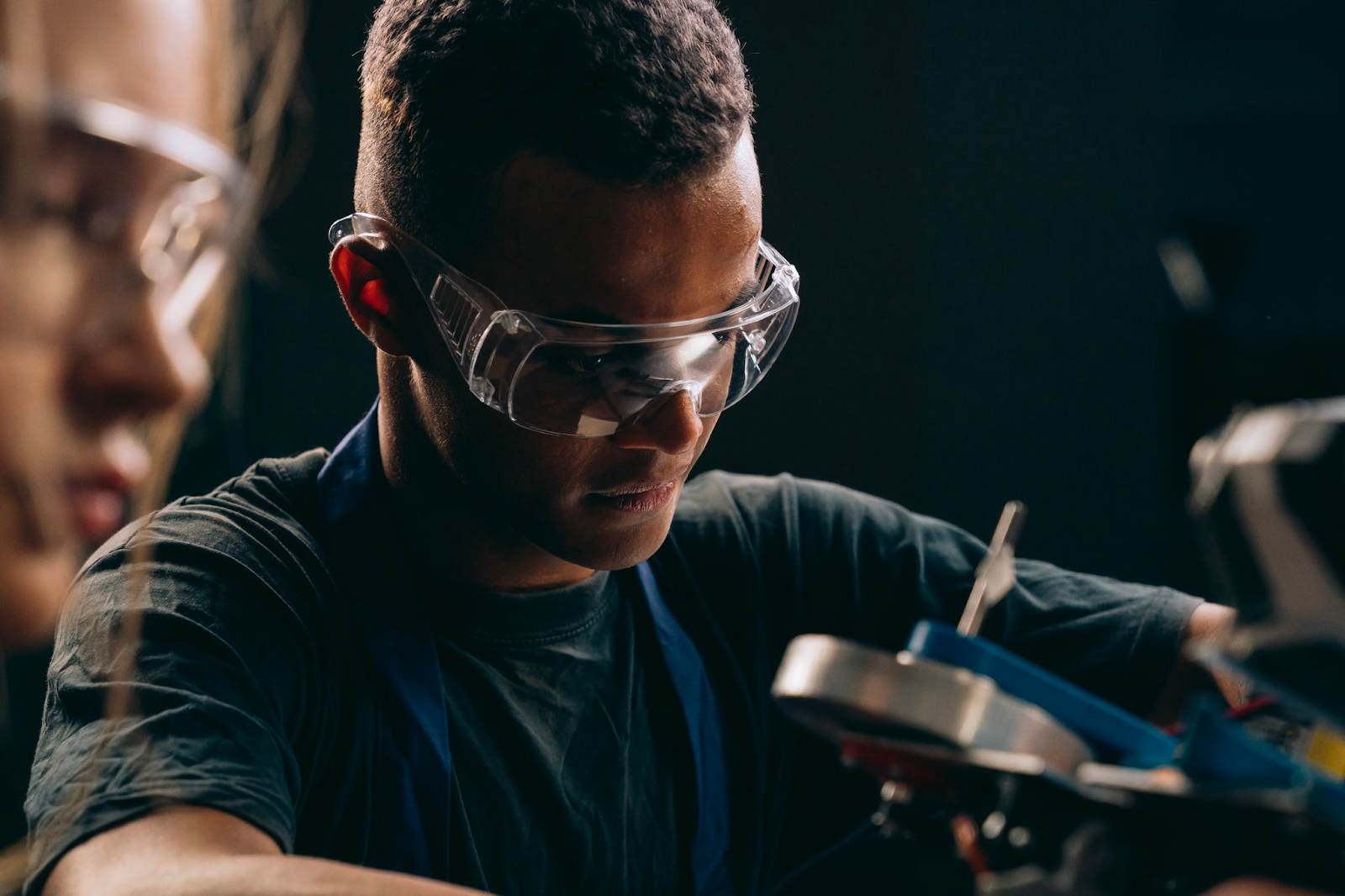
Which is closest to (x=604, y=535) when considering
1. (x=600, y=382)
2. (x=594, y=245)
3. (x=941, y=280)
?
(x=600, y=382)

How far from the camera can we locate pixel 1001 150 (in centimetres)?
206

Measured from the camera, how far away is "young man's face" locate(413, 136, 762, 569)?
40.0 inches

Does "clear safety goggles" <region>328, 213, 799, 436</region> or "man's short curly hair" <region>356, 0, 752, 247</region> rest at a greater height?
"man's short curly hair" <region>356, 0, 752, 247</region>

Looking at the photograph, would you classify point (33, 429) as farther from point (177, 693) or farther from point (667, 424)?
point (667, 424)

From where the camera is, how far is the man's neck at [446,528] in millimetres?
1187

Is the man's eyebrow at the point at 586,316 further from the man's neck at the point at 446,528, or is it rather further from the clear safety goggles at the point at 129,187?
the clear safety goggles at the point at 129,187

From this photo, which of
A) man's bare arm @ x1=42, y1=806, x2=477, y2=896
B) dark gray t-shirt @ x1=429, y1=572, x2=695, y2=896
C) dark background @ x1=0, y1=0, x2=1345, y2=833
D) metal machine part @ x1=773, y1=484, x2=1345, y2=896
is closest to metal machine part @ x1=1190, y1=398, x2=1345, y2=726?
metal machine part @ x1=773, y1=484, x2=1345, y2=896

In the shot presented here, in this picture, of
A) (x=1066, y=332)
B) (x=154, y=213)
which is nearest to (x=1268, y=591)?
(x=154, y=213)

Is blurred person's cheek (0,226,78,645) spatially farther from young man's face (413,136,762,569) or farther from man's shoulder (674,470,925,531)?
man's shoulder (674,470,925,531)

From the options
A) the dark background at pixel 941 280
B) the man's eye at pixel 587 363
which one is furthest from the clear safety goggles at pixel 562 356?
the dark background at pixel 941 280

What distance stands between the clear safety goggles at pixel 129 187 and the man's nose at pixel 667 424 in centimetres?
55

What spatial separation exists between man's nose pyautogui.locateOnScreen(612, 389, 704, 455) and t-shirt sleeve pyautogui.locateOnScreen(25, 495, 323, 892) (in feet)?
1.18

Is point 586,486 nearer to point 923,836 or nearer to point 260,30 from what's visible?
point 923,836

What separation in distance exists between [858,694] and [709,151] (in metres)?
0.61
